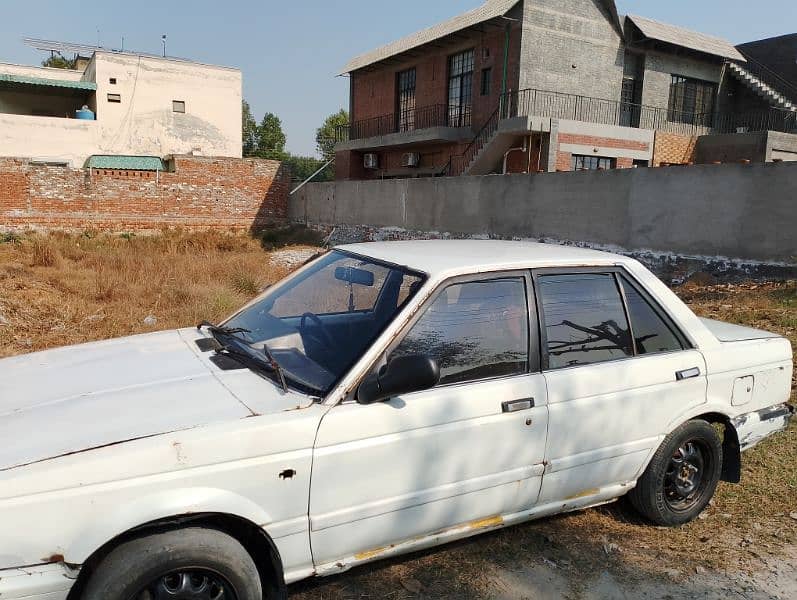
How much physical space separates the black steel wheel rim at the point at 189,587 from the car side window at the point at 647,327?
93.4 inches

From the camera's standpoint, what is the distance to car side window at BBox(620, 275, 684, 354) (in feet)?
11.2

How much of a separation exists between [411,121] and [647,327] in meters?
26.3

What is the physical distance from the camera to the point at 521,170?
2162 centimetres

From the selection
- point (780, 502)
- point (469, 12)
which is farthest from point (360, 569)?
point (469, 12)

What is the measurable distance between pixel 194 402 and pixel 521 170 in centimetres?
2040

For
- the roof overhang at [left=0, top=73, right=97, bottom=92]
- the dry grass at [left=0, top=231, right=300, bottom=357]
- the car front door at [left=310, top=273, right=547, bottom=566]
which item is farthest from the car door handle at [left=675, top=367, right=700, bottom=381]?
the roof overhang at [left=0, top=73, right=97, bottom=92]

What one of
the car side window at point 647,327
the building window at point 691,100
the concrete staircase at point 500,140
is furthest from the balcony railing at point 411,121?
the car side window at point 647,327

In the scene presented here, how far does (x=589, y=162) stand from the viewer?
21.9m

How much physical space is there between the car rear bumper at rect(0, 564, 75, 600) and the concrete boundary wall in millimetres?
10426

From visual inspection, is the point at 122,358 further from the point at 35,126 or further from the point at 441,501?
the point at 35,126

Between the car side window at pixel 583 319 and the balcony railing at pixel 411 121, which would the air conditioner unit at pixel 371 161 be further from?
the car side window at pixel 583 319

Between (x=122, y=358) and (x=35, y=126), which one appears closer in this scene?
(x=122, y=358)

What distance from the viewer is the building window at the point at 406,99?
2830cm

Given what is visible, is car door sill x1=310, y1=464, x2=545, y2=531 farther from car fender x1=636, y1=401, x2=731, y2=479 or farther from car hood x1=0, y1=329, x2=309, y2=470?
car fender x1=636, y1=401, x2=731, y2=479
